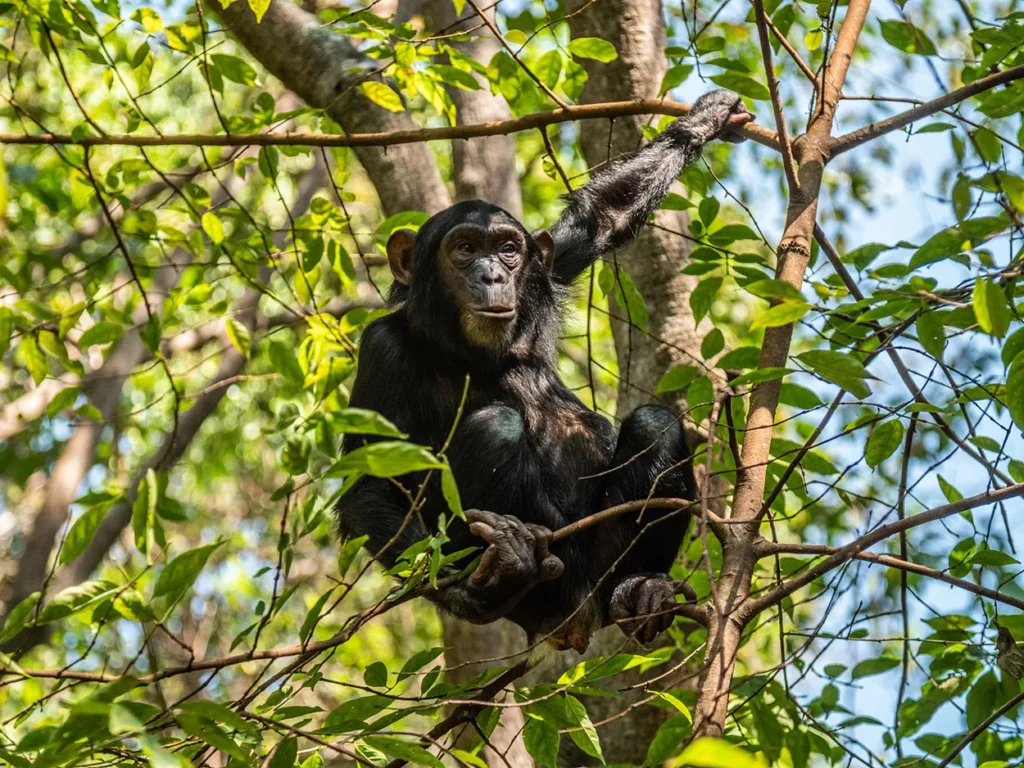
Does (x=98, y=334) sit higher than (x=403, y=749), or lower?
higher

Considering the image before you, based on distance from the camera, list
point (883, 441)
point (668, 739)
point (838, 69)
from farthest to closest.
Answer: point (838, 69) → point (668, 739) → point (883, 441)

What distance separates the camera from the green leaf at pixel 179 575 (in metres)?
2.71

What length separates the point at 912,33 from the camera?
5.04m

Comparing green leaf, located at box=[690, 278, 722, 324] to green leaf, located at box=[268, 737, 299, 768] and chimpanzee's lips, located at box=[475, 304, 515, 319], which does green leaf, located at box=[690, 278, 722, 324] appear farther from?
green leaf, located at box=[268, 737, 299, 768]

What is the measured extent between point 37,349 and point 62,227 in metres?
12.0

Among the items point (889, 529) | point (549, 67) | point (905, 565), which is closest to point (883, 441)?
point (905, 565)

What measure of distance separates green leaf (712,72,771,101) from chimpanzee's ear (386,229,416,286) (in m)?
2.03

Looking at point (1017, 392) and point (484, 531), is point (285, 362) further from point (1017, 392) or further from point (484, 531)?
point (1017, 392)

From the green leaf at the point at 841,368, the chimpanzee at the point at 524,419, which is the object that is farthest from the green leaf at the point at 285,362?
the green leaf at the point at 841,368

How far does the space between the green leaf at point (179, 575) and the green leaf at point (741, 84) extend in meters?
3.21

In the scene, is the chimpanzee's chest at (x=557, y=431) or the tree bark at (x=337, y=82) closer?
the chimpanzee's chest at (x=557, y=431)

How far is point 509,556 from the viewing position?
4.57m

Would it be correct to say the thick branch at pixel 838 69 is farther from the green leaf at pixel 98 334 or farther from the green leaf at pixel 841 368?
the green leaf at pixel 98 334

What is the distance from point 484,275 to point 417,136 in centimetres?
81
